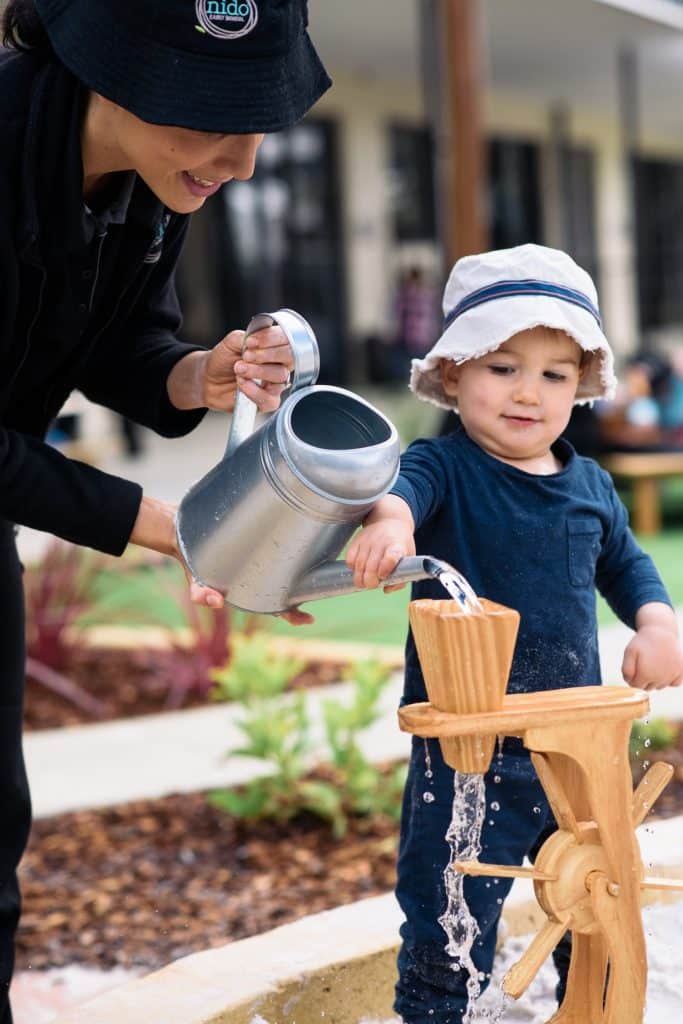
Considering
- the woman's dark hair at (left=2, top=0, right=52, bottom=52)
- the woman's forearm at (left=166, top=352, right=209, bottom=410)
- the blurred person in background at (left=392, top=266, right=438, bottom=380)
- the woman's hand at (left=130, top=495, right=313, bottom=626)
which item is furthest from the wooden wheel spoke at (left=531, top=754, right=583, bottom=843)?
the blurred person in background at (left=392, top=266, right=438, bottom=380)

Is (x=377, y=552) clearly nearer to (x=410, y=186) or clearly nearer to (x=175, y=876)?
(x=175, y=876)

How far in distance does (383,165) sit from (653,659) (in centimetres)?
1582

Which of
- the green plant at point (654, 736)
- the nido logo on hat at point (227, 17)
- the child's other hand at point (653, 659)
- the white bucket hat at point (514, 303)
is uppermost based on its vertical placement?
the nido logo on hat at point (227, 17)

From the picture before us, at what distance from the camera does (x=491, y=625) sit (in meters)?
1.61

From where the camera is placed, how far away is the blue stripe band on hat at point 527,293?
2.06 meters

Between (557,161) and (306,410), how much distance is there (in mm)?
19350

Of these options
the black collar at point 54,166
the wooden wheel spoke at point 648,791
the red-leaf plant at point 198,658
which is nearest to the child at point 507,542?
the wooden wheel spoke at point 648,791

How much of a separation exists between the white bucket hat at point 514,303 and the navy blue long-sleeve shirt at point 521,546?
6.5 inches

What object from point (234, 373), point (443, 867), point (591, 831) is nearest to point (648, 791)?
point (591, 831)

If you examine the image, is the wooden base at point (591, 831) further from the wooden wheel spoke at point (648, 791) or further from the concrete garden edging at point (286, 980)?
the concrete garden edging at point (286, 980)

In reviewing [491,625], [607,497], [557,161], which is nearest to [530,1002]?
[607,497]

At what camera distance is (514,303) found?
2.05 meters

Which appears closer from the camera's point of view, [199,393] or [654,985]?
[199,393]

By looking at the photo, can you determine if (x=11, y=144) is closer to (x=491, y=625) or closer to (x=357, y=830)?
(x=491, y=625)
